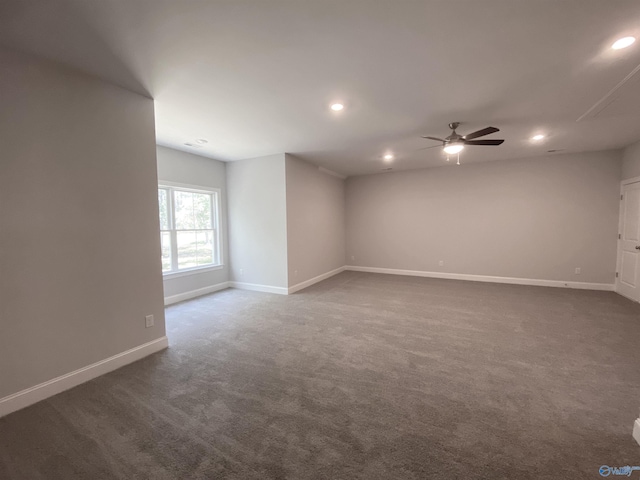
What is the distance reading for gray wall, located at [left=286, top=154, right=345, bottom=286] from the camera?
523 cm

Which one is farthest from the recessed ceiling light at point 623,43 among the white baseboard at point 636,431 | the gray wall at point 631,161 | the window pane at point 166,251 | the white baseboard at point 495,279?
the window pane at point 166,251

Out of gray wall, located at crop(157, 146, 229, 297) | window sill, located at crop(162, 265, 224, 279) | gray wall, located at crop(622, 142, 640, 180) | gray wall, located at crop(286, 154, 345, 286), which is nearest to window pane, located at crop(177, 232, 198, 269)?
window sill, located at crop(162, 265, 224, 279)

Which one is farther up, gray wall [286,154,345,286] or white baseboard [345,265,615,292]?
gray wall [286,154,345,286]

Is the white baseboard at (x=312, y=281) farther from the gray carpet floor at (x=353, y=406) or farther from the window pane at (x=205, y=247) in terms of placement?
the window pane at (x=205, y=247)

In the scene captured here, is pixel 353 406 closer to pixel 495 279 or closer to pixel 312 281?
pixel 312 281

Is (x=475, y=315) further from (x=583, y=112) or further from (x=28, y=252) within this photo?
(x=28, y=252)

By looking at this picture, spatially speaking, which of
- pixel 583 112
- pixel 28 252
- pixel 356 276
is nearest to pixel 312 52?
pixel 28 252

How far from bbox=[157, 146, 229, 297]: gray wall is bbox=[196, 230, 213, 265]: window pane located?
0.25m

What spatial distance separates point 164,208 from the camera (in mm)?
4605

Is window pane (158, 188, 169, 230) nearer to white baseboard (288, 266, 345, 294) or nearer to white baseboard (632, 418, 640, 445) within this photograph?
white baseboard (288, 266, 345, 294)

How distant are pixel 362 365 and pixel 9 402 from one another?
2892 millimetres

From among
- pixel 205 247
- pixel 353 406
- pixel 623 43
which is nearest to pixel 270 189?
pixel 205 247

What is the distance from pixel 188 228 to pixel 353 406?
14.6 feet

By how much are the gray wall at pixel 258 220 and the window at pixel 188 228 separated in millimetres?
375
